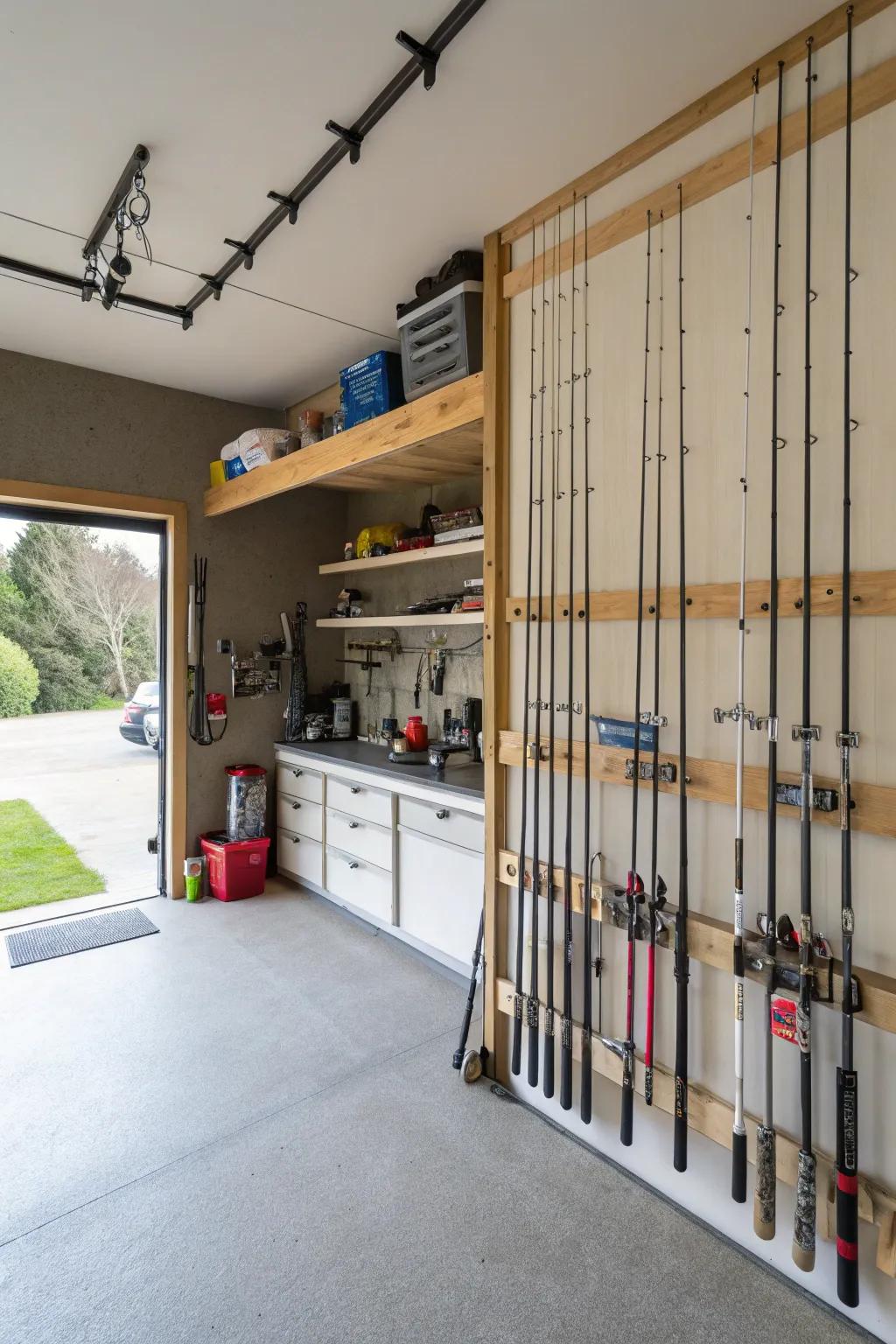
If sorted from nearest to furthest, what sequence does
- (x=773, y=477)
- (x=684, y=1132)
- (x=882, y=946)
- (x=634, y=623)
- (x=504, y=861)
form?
(x=882, y=946) < (x=773, y=477) < (x=684, y=1132) < (x=634, y=623) < (x=504, y=861)

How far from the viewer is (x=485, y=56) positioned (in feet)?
5.45

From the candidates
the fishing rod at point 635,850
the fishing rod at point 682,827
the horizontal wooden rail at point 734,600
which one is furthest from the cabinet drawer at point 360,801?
the fishing rod at point 682,827

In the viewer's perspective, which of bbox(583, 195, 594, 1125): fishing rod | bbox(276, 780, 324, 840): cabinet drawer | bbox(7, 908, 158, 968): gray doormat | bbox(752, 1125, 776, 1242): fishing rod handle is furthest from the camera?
bbox(276, 780, 324, 840): cabinet drawer

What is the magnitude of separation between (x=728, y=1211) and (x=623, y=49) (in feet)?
9.33

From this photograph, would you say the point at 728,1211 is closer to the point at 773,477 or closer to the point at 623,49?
the point at 773,477

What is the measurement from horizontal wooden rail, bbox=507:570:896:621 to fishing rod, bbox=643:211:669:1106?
3.2 inches

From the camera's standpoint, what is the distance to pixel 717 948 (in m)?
1.70

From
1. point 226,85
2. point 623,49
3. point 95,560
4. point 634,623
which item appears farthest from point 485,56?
point 95,560

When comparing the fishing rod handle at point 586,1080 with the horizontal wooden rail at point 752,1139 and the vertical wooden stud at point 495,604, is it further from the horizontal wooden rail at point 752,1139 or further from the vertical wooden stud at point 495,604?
the vertical wooden stud at point 495,604

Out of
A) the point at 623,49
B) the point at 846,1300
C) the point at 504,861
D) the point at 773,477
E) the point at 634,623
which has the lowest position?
the point at 846,1300

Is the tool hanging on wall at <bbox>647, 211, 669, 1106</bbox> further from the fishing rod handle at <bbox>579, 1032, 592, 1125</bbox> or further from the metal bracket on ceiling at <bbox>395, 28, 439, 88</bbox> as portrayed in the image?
the metal bracket on ceiling at <bbox>395, 28, 439, 88</bbox>

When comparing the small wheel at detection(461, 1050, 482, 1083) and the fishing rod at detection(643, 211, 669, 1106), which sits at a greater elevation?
the fishing rod at detection(643, 211, 669, 1106)

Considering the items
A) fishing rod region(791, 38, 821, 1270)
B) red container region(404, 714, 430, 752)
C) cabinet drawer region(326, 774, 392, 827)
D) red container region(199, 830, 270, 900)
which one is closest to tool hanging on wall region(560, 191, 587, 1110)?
fishing rod region(791, 38, 821, 1270)

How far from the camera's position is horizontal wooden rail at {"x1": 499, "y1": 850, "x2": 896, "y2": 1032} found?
1419 millimetres
